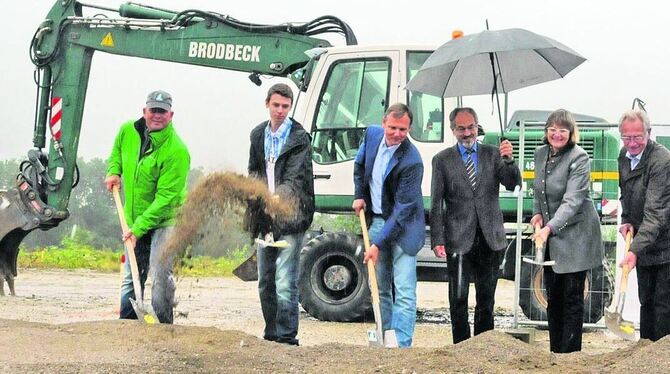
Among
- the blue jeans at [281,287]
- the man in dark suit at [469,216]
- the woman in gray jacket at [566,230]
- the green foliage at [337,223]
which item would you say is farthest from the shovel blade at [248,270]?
the woman in gray jacket at [566,230]

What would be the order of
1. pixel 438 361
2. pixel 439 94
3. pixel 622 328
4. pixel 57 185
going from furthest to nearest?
1. pixel 57 185
2. pixel 439 94
3. pixel 622 328
4. pixel 438 361

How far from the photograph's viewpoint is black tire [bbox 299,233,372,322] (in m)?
12.7

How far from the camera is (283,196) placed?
8.58 m

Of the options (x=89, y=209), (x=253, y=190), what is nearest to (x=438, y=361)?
(x=253, y=190)

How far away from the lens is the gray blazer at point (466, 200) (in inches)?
341

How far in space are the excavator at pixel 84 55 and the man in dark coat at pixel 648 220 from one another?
611cm

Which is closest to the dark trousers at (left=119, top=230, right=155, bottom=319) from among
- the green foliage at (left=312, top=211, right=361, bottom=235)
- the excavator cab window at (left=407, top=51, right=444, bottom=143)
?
the excavator cab window at (left=407, top=51, right=444, bottom=143)

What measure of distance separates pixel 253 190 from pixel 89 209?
13.2 meters

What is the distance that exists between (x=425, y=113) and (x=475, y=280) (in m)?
4.01

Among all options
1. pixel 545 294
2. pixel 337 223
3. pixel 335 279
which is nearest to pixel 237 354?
pixel 545 294

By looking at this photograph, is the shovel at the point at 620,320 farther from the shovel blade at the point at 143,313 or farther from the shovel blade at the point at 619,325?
the shovel blade at the point at 143,313

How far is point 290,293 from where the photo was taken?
868cm

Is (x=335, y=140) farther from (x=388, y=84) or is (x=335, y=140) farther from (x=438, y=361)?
(x=438, y=361)

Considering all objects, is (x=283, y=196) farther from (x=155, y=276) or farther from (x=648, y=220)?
(x=648, y=220)
